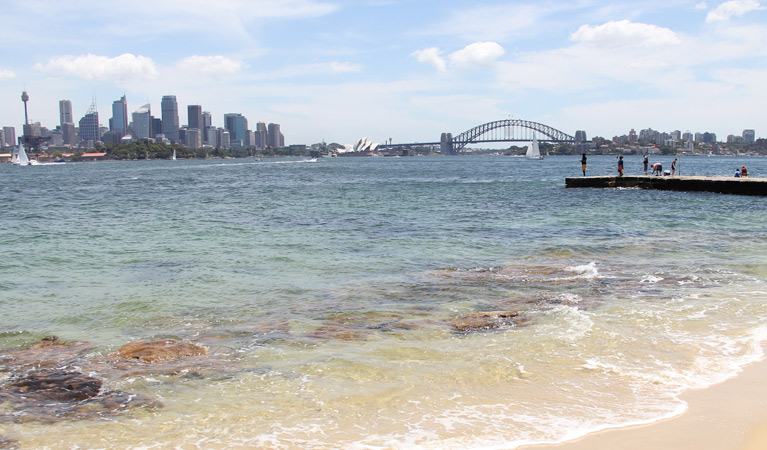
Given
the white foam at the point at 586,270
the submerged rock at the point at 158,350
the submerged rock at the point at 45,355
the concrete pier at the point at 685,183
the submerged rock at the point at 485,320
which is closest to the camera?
the submerged rock at the point at 45,355

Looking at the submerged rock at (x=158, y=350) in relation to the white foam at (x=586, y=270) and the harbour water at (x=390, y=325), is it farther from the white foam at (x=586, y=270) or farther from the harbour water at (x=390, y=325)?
the white foam at (x=586, y=270)

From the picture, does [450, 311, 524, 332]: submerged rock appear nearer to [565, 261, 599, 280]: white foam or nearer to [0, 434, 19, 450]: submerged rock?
[565, 261, 599, 280]: white foam

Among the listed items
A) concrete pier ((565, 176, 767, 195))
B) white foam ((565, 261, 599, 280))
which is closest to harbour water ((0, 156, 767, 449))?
white foam ((565, 261, 599, 280))

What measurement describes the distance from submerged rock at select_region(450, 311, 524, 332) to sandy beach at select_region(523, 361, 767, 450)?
9.62 ft

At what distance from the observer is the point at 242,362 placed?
713cm

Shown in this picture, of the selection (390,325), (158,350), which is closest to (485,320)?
(390,325)

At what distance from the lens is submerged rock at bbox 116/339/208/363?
7.26 meters

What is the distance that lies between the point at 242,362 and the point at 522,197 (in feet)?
96.3

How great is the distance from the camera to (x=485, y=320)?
864 centimetres

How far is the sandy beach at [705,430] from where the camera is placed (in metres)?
4.78

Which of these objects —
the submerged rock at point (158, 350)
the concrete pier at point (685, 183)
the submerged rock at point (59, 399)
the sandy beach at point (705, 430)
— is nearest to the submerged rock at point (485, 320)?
the sandy beach at point (705, 430)

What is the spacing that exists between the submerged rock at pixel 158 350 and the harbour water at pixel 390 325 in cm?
28

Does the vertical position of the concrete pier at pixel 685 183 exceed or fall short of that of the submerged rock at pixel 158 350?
it exceeds it

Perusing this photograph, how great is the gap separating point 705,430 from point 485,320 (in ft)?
12.6
